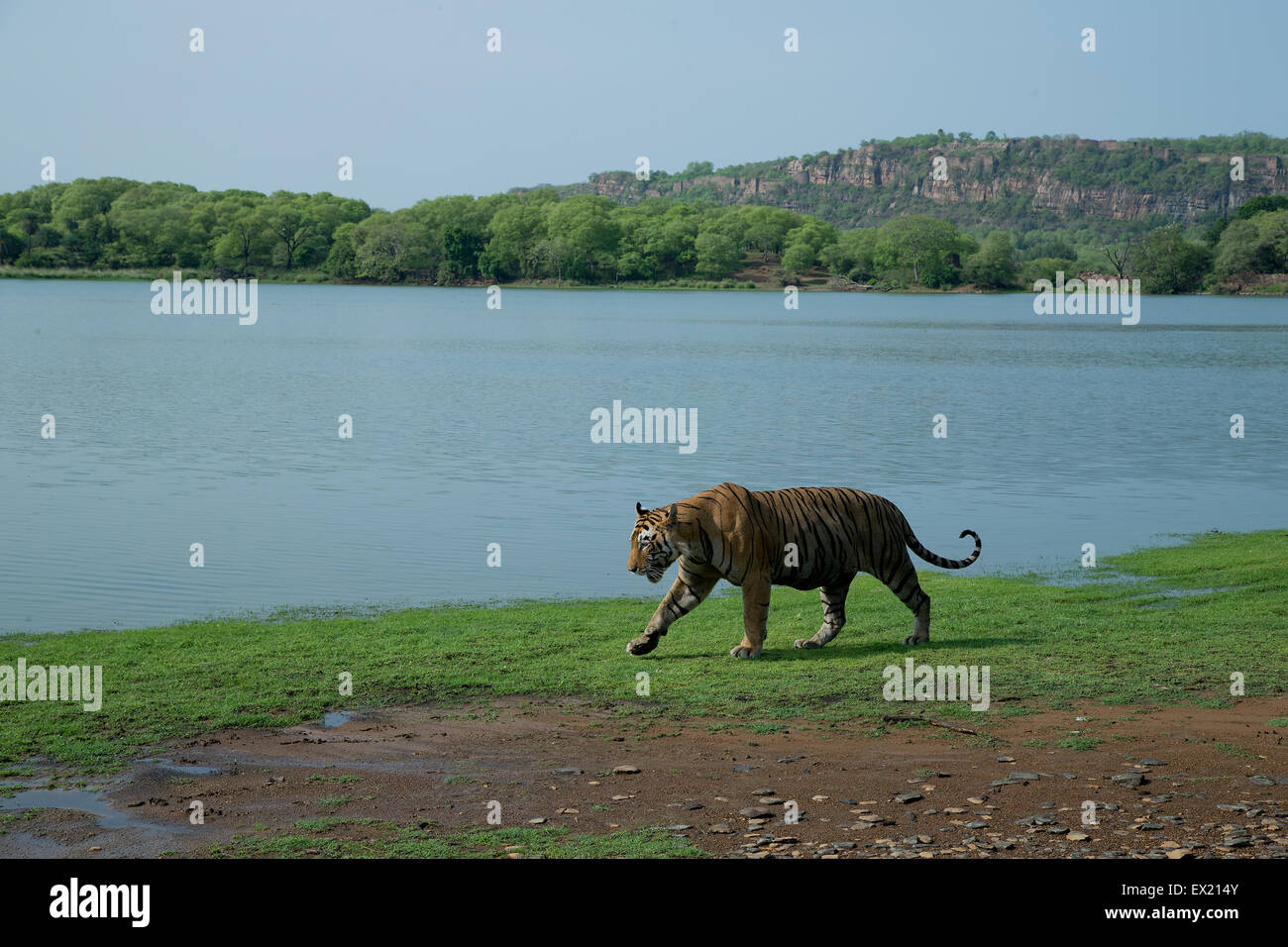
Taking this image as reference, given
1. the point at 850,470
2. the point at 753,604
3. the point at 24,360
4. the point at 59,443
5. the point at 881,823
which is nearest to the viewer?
the point at 881,823

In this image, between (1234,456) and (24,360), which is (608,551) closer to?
(1234,456)

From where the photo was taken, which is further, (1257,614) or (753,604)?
(1257,614)

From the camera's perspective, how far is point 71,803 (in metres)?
8.80

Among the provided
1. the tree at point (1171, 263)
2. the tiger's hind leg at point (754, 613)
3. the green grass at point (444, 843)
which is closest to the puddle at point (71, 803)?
the green grass at point (444, 843)

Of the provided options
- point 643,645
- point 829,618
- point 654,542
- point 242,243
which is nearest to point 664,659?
point 643,645

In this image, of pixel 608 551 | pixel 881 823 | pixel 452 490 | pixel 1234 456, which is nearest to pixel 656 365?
pixel 1234 456

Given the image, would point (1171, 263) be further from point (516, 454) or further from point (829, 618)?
point (829, 618)

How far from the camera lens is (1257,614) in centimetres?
1459

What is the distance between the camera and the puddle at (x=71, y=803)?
8.48m

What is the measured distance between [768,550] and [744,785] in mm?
4065

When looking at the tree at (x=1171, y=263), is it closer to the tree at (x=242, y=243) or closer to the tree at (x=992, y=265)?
the tree at (x=992, y=265)

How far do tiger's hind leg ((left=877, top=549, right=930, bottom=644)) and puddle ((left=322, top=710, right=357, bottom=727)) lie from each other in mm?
5402

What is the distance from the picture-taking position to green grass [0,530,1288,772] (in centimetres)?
1100

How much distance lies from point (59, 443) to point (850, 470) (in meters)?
19.7
